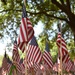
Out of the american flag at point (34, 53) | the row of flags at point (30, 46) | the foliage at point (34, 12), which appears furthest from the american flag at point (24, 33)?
the foliage at point (34, 12)

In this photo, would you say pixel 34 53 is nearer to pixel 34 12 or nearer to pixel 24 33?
pixel 24 33

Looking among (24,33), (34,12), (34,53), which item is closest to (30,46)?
(34,53)

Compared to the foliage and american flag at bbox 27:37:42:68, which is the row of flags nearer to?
american flag at bbox 27:37:42:68

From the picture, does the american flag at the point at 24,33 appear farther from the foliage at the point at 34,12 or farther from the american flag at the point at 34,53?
the foliage at the point at 34,12

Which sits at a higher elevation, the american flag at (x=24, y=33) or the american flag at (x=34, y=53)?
the american flag at (x=24, y=33)

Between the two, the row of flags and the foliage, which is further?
the foliage

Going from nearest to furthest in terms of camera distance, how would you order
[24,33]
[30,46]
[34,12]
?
[24,33] < [30,46] < [34,12]

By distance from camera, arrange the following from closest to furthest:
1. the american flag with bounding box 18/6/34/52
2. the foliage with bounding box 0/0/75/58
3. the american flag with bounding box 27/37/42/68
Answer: the american flag with bounding box 18/6/34/52 → the american flag with bounding box 27/37/42/68 → the foliage with bounding box 0/0/75/58

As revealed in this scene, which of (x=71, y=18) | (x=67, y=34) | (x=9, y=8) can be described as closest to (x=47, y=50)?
(x=71, y=18)

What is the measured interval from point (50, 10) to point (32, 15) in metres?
1.66

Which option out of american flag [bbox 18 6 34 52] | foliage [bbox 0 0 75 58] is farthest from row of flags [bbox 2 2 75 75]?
foliage [bbox 0 0 75 58]

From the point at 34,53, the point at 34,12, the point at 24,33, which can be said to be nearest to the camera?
the point at 24,33

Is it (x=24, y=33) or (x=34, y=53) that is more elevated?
(x=24, y=33)

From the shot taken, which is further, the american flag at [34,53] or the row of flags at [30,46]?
the american flag at [34,53]
